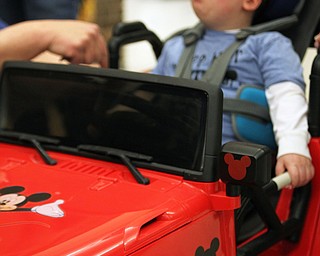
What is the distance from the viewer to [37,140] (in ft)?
3.63

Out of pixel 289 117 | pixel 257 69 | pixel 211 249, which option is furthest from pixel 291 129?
pixel 211 249

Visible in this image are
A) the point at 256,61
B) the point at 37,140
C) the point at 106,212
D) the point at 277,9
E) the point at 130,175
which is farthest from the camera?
the point at 277,9

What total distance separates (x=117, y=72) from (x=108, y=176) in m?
0.18

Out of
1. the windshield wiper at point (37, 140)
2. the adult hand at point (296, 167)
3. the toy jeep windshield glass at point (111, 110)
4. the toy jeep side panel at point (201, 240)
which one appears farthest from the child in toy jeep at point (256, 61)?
the windshield wiper at point (37, 140)

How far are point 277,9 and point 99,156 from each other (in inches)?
22.4

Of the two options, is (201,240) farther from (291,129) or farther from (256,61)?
(256,61)

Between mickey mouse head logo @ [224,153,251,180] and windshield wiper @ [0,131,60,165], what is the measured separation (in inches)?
12.6

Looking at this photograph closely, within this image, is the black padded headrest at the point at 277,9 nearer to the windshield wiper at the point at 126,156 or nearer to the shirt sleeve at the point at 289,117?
the shirt sleeve at the point at 289,117

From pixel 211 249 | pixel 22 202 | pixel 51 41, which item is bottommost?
pixel 211 249

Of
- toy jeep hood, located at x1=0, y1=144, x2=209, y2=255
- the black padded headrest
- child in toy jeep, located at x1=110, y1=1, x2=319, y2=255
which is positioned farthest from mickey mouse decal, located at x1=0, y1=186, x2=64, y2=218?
the black padded headrest

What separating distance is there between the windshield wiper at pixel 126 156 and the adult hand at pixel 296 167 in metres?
0.25

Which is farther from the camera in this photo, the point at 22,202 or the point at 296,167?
the point at 296,167

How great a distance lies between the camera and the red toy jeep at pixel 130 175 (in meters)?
0.81

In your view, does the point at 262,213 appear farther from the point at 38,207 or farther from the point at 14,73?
the point at 14,73
